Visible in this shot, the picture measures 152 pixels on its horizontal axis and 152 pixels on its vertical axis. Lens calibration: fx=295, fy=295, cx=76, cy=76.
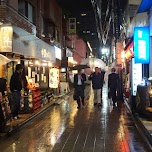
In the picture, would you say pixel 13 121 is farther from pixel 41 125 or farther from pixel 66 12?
pixel 66 12

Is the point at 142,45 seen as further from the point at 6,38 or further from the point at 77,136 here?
the point at 77,136

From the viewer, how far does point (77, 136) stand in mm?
9125

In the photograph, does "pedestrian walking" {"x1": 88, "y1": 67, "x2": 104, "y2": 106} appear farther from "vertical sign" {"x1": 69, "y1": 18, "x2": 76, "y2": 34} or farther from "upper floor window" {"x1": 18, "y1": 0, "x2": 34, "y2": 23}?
"vertical sign" {"x1": 69, "y1": 18, "x2": 76, "y2": 34}

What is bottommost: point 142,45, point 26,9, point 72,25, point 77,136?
point 77,136

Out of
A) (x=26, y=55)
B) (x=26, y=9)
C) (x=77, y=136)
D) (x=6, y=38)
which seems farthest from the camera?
(x=26, y=9)

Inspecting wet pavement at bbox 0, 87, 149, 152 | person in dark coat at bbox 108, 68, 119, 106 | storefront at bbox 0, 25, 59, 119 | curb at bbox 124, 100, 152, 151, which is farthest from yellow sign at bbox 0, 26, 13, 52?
person in dark coat at bbox 108, 68, 119, 106

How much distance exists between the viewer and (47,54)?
19.1 m

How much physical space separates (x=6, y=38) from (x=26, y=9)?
6481mm

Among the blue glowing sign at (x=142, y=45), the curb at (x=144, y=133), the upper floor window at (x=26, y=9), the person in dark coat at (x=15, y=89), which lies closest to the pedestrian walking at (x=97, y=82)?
the blue glowing sign at (x=142, y=45)

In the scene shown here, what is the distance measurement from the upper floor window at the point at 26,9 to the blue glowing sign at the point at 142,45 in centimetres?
707

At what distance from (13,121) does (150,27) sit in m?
7.14

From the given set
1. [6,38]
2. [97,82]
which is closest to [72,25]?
[97,82]

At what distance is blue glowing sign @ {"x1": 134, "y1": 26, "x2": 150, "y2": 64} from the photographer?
529 inches

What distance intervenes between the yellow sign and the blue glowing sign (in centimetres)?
560
